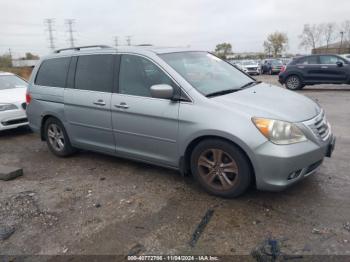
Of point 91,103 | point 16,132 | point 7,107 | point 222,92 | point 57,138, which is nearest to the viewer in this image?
point 222,92

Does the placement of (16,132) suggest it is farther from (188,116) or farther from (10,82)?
(188,116)

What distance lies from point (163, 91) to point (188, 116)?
41 centimetres

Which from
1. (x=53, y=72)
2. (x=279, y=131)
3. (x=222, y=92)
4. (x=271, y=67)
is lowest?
(x=271, y=67)

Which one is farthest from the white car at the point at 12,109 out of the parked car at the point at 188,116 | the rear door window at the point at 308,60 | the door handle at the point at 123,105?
the rear door window at the point at 308,60

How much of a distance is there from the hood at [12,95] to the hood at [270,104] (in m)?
5.44

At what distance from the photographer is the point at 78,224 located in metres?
3.36

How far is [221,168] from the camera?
364 cm

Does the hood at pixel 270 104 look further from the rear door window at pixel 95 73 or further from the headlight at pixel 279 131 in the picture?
the rear door window at pixel 95 73

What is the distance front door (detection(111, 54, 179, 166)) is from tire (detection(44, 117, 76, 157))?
1293mm

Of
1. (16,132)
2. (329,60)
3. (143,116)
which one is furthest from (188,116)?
(329,60)

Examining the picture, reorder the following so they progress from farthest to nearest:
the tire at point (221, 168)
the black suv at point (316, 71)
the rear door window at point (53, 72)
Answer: the black suv at point (316, 71)
the rear door window at point (53, 72)
the tire at point (221, 168)

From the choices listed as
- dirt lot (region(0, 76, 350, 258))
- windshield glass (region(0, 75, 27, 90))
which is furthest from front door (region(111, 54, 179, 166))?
windshield glass (region(0, 75, 27, 90))

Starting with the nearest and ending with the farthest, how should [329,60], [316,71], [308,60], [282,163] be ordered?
[282,163], [329,60], [316,71], [308,60]

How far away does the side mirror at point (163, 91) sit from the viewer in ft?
12.2
